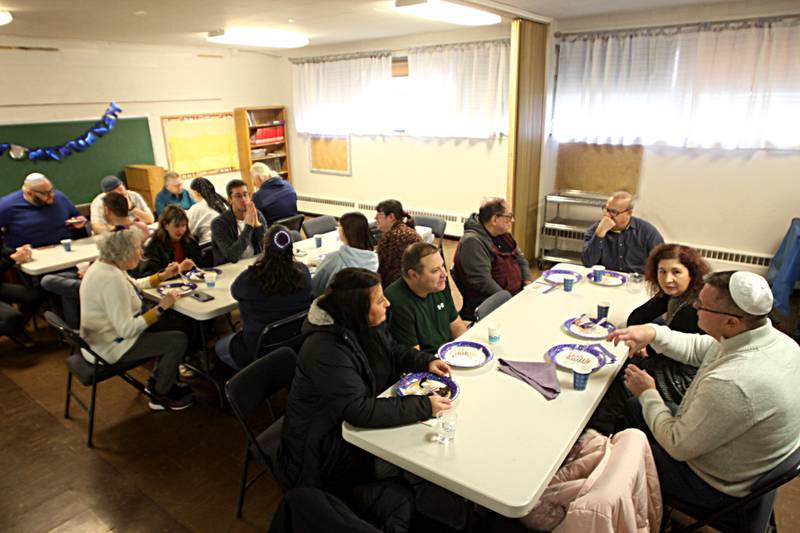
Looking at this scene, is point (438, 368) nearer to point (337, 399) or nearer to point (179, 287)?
point (337, 399)

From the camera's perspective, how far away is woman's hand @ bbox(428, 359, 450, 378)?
2318 millimetres

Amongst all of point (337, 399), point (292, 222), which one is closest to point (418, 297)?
point (337, 399)

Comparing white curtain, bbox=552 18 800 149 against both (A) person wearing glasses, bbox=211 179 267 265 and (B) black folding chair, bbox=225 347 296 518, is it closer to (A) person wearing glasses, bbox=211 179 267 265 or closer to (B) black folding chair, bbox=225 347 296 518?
(A) person wearing glasses, bbox=211 179 267 265

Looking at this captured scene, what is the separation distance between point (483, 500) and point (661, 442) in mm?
804

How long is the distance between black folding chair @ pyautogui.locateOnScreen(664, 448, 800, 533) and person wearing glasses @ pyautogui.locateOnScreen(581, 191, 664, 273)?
7.19 ft

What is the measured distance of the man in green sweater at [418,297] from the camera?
8.56 ft

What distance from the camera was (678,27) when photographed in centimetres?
504

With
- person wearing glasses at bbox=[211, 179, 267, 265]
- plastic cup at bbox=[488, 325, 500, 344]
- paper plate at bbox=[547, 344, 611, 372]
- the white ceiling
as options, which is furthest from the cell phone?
the white ceiling

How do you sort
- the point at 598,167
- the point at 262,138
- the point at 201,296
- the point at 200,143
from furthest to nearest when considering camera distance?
the point at 262,138 < the point at 200,143 < the point at 598,167 < the point at 201,296

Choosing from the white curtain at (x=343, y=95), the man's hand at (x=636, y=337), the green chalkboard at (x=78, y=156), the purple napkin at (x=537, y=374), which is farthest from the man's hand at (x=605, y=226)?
the green chalkboard at (x=78, y=156)

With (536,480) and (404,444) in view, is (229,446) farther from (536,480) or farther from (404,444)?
(536,480)

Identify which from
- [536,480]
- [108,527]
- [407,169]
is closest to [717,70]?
[407,169]

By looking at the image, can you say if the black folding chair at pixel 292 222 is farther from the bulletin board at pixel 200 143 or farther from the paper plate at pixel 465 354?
the bulletin board at pixel 200 143

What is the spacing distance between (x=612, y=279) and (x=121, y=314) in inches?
124
